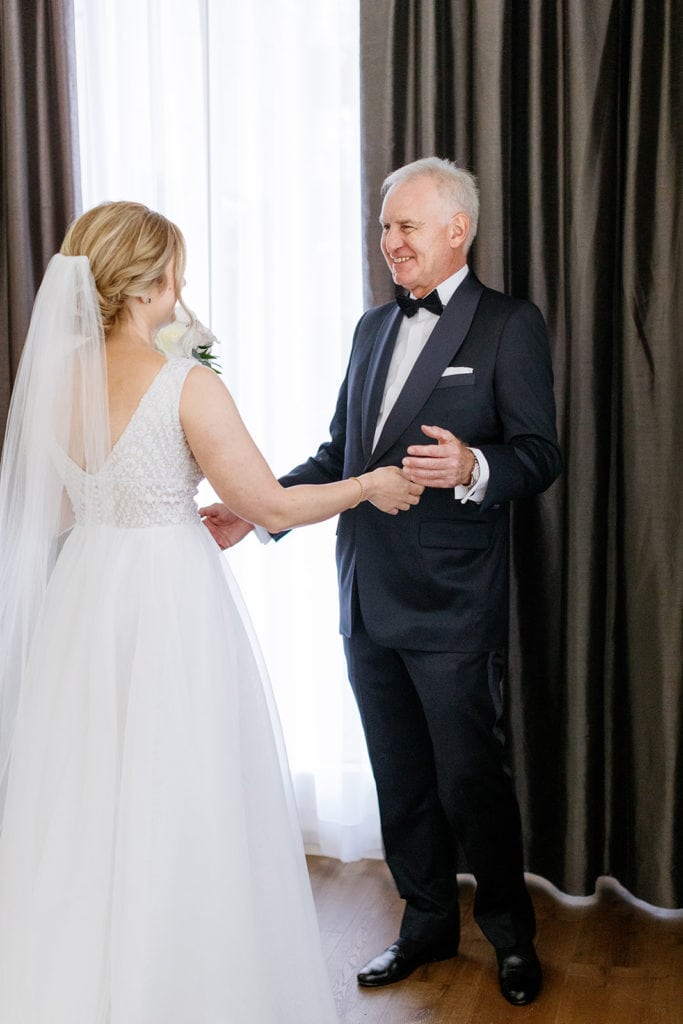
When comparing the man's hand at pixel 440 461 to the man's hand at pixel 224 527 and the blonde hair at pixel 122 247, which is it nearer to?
the man's hand at pixel 224 527

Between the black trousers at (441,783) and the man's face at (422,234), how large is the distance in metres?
0.90

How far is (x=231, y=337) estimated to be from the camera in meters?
3.41

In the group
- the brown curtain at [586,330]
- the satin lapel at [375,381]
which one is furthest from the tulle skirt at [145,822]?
the brown curtain at [586,330]

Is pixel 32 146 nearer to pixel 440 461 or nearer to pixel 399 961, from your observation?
pixel 440 461

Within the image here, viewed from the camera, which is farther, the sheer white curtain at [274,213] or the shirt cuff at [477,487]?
the sheer white curtain at [274,213]

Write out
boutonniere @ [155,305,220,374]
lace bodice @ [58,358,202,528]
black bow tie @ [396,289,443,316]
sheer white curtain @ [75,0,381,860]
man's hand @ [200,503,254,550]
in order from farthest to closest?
sheer white curtain @ [75,0,381,860] < man's hand @ [200,503,254,550] < black bow tie @ [396,289,443,316] < boutonniere @ [155,305,220,374] < lace bodice @ [58,358,202,528]

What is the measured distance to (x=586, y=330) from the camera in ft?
9.44

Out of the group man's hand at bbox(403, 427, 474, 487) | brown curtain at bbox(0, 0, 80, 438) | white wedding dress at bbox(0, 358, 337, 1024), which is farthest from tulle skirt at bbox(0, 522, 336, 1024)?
brown curtain at bbox(0, 0, 80, 438)

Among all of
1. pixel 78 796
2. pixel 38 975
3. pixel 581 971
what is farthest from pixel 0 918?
pixel 581 971

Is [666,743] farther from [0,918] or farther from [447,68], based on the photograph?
[447,68]

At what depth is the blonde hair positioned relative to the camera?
6.67 ft

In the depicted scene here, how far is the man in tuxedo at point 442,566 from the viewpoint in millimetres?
2479

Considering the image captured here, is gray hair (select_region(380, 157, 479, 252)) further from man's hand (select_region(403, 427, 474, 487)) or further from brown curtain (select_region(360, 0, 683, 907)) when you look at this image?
man's hand (select_region(403, 427, 474, 487))

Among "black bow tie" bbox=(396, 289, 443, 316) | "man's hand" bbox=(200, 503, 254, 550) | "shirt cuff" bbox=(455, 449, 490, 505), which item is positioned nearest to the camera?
"shirt cuff" bbox=(455, 449, 490, 505)
